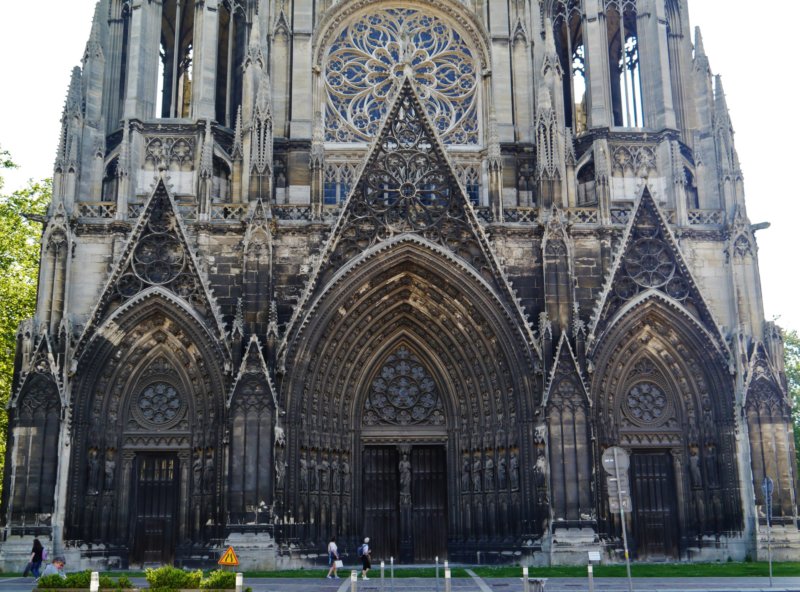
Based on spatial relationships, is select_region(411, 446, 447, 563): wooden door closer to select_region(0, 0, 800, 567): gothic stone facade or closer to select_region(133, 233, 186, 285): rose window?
select_region(0, 0, 800, 567): gothic stone facade

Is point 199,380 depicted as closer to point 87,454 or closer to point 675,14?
point 87,454

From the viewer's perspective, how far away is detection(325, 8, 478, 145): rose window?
3484 centimetres

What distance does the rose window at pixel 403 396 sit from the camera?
31547 mm

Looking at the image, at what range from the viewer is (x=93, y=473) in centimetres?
2891

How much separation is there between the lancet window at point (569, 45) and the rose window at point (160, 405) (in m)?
17.0

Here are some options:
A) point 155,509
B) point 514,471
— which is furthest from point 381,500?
point 155,509

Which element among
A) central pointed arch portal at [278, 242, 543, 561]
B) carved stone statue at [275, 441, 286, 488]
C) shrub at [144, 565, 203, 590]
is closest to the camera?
shrub at [144, 565, 203, 590]

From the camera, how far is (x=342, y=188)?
110 ft

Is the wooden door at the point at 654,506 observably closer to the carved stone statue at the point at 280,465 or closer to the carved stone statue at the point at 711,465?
the carved stone statue at the point at 711,465

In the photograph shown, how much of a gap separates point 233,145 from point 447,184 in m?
7.56

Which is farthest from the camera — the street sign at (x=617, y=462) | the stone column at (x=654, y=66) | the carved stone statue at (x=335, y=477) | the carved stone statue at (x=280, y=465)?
the stone column at (x=654, y=66)

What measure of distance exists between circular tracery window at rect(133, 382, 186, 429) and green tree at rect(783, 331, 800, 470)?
109ft

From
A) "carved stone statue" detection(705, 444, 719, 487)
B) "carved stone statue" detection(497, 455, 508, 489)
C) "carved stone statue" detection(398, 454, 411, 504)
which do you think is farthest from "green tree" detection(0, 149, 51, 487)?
"carved stone statue" detection(705, 444, 719, 487)

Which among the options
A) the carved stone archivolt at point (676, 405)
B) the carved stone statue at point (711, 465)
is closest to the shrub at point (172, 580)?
the carved stone archivolt at point (676, 405)
